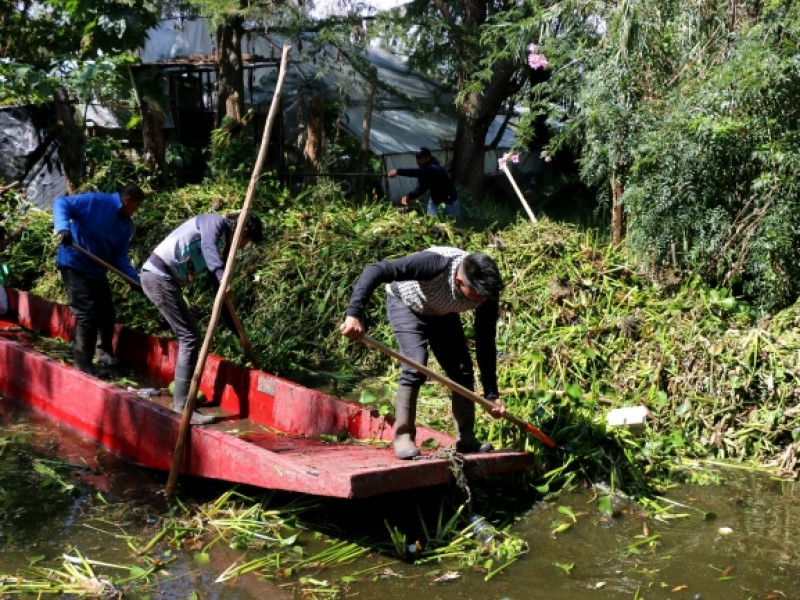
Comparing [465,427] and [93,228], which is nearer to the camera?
[465,427]

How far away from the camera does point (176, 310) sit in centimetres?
694

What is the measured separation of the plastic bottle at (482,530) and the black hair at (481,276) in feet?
4.52

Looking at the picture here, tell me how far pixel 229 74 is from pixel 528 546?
1140 centimetres

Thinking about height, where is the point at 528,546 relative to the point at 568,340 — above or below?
below

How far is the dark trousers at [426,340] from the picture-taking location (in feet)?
18.3

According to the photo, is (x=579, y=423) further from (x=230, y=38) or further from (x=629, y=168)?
(x=230, y=38)

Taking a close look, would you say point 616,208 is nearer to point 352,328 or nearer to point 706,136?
point 706,136

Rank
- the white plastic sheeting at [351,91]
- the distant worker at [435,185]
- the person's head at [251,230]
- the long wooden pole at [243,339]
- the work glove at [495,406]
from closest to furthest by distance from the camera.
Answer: the work glove at [495,406], the person's head at [251,230], the long wooden pole at [243,339], the distant worker at [435,185], the white plastic sheeting at [351,91]

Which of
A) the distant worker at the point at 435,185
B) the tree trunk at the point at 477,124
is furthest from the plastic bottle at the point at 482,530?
the tree trunk at the point at 477,124

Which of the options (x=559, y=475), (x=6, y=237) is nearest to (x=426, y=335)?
(x=559, y=475)

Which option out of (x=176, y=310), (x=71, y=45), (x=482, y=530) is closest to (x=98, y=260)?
(x=176, y=310)

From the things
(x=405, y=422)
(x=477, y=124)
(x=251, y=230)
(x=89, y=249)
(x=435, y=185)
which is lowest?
(x=405, y=422)

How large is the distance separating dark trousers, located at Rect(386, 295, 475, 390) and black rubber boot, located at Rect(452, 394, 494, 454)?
0.56 feet

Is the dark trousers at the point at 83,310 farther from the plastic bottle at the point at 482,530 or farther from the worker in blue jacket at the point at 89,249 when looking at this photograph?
the plastic bottle at the point at 482,530
